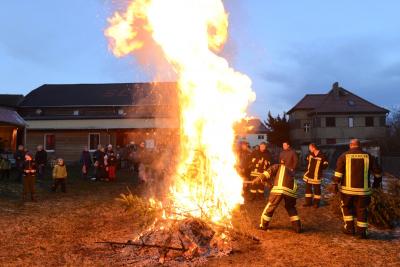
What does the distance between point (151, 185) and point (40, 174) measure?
5.80 meters

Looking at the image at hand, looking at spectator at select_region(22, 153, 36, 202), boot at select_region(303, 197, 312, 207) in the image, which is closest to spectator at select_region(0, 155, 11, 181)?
spectator at select_region(22, 153, 36, 202)

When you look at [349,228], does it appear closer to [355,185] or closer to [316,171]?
[355,185]

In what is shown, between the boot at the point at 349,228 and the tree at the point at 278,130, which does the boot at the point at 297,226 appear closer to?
the boot at the point at 349,228

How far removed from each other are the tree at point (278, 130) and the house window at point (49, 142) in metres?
26.4

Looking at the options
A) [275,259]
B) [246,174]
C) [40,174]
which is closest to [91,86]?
[40,174]

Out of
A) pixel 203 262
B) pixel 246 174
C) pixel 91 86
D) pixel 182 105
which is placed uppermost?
pixel 91 86

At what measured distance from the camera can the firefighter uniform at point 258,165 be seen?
1169 cm

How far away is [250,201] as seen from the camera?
38.8 feet

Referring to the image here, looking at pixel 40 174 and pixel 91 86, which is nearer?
pixel 40 174

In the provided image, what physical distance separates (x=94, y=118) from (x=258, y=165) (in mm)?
23978

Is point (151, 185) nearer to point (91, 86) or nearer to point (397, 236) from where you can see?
point (397, 236)

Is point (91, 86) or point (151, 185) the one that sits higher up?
point (91, 86)

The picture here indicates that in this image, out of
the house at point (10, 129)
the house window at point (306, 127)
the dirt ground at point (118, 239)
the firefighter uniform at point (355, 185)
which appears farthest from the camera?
the house window at point (306, 127)

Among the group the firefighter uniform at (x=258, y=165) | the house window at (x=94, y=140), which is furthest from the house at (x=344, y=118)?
the firefighter uniform at (x=258, y=165)
